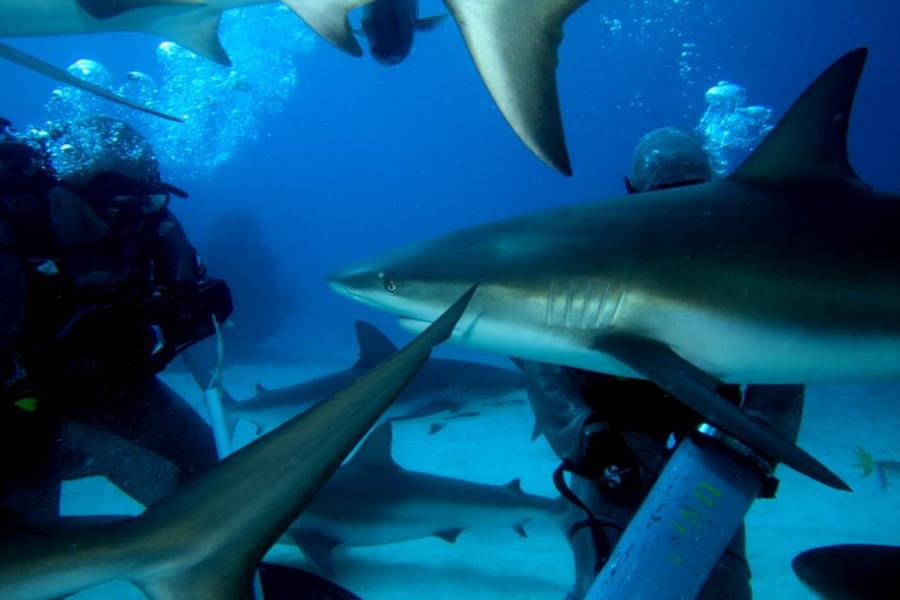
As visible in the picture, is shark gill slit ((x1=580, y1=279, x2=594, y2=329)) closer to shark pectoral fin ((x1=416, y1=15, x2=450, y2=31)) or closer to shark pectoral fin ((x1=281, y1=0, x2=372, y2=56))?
shark pectoral fin ((x1=281, y1=0, x2=372, y2=56))

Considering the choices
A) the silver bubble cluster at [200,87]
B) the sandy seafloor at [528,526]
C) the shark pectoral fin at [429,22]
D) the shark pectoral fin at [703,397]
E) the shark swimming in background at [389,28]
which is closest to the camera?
the shark pectoral fin at [703,397]

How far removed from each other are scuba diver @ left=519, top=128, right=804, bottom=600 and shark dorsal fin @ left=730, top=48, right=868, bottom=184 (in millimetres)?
868

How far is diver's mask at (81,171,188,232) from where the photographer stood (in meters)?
3.15

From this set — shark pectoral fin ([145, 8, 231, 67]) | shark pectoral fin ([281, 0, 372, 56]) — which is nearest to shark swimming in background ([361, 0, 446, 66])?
shark pectoral fin ([281, 0, 372, 56])

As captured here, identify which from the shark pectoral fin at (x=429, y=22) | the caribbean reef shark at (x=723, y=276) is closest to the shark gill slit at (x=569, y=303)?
the caribbean reef shark at (x=723, y=276)

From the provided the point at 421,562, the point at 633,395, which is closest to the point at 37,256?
the point at 633,395

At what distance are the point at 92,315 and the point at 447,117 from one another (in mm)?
118982

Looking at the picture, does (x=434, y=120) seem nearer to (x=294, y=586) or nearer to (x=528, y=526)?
(x=528, y=526)

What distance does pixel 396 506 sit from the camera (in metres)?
4.56

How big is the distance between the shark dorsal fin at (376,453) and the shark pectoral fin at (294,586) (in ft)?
6.44

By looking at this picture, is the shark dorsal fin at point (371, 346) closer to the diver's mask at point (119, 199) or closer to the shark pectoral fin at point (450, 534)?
the shark pectoral fin at point (450, 534)

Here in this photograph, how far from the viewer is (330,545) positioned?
14.1ft

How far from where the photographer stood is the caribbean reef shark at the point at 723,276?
6.17 feet

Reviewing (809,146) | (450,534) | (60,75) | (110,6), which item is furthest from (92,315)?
(809,146)
